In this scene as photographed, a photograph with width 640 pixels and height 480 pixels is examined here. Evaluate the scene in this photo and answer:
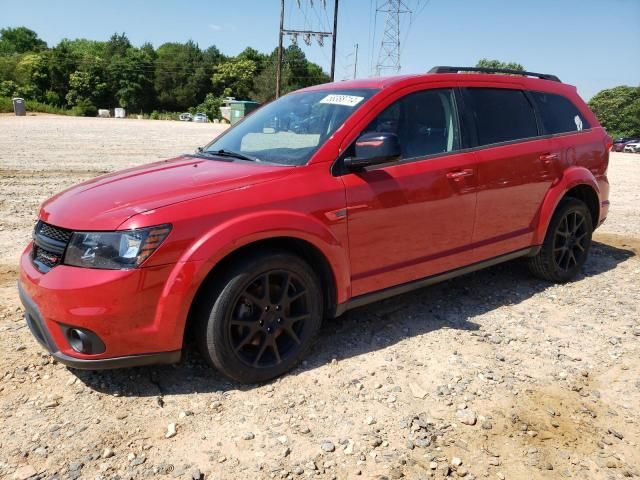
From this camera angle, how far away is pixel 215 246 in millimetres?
2742

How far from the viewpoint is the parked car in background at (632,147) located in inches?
1545

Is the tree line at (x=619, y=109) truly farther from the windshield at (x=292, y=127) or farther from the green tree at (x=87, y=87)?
the windshield at (x=292, y=127)

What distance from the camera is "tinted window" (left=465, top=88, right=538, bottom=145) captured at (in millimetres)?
4109

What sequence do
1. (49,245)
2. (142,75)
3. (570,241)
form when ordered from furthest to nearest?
(142,75)
(570,241)
(49,245)

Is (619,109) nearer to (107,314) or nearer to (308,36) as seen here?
(308,36)

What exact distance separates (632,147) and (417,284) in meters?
43.5

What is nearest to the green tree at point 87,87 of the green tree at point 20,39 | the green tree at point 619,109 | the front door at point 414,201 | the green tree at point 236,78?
the green tree at point 236,78

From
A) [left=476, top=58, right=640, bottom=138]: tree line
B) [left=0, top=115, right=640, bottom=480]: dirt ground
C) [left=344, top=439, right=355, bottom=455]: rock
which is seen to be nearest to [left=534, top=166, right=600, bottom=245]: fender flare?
[left=0, top=115, right=640, bottom=480]: dirt ground

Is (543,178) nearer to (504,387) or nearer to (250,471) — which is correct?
(504,387)

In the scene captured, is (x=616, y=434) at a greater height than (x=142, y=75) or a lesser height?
lesser

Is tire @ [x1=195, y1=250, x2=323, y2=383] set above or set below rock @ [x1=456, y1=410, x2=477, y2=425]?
above

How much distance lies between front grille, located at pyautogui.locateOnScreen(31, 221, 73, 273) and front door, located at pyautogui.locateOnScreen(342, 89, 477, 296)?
1646mm

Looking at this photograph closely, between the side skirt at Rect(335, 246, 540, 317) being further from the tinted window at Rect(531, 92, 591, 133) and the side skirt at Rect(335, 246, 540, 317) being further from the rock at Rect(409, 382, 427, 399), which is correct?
the tinted window at Rect(531, 92, 591, 133)

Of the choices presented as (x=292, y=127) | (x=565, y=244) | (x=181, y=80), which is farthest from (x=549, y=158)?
(x=181, y=80)
